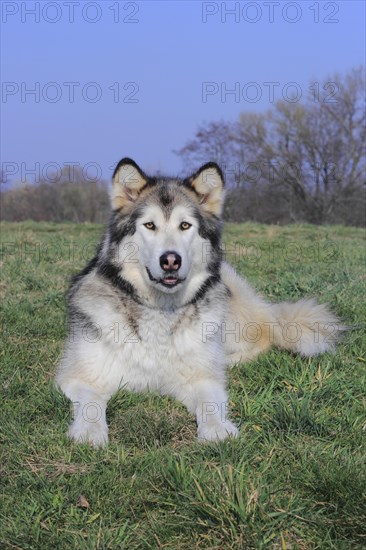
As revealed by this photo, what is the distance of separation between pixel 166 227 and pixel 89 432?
59.4 inches

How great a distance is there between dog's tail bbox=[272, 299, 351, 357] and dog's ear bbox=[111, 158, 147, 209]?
66.0 inches

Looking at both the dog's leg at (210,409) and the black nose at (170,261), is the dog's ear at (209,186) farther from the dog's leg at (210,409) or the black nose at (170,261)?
the dog's leg at (210,409)

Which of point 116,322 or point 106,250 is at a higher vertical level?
point 106,250

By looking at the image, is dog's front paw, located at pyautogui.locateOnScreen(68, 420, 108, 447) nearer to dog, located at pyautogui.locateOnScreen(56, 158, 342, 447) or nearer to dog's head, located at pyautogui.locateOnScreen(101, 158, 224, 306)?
dog, located at pyautogui.locateOnScreen(56, 158, 342, 447)

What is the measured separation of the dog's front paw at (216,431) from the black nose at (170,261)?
1021 mm

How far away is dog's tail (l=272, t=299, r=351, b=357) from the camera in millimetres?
4645

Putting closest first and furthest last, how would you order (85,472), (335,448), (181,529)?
(181,529)
(85,472)
(335,448)

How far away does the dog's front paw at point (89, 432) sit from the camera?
3.16m

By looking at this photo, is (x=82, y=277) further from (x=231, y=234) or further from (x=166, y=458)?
(x=231, y=234)

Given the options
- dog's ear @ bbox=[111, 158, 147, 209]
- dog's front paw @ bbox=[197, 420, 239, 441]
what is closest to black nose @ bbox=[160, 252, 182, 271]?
dog's ear @ bbox=[111, 158, 147, 209]

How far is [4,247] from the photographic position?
966 cm

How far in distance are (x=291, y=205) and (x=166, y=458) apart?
36053 mm

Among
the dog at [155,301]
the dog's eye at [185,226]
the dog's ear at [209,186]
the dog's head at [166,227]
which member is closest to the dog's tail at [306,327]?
the dog at [155,301]

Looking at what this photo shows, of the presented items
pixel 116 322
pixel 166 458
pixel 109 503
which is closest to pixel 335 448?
pixel 166 458
